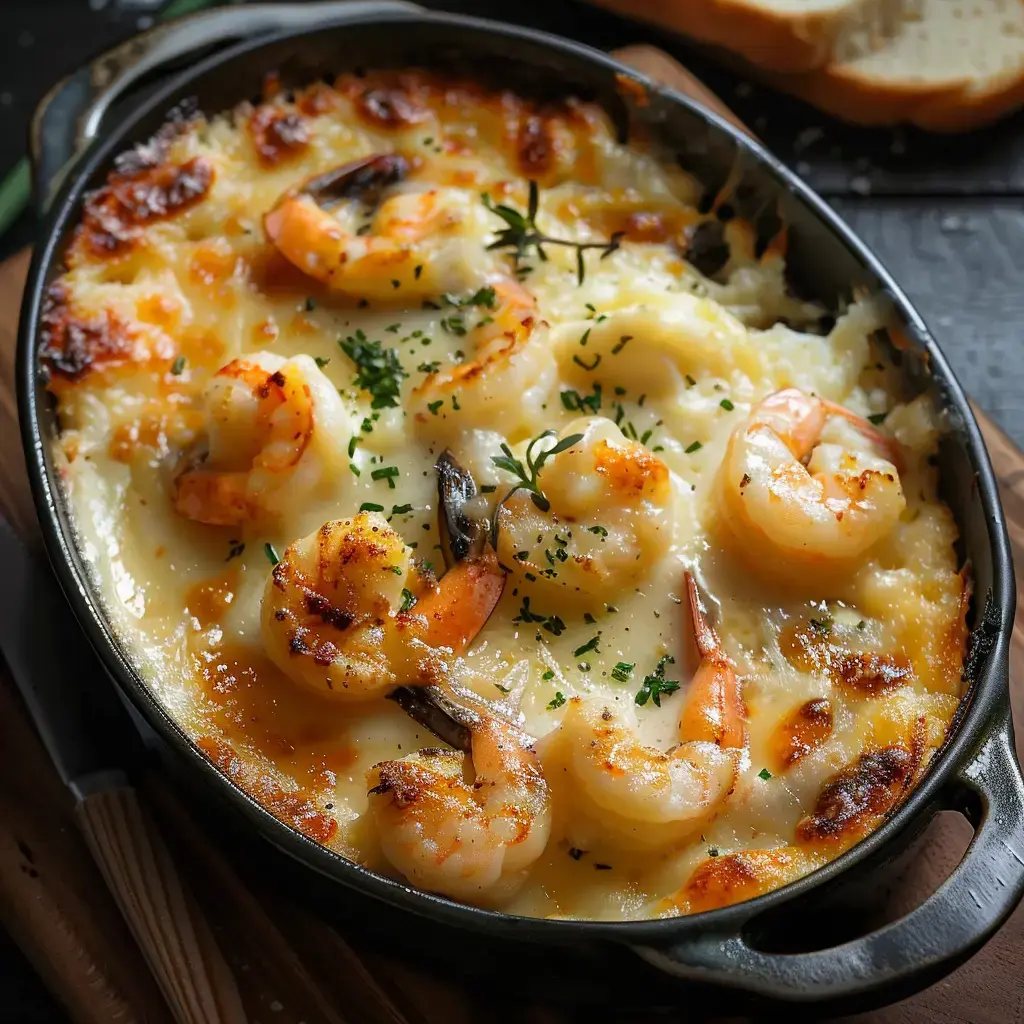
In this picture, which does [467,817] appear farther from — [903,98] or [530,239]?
[903,98]

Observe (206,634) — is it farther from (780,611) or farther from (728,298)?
(728,298)

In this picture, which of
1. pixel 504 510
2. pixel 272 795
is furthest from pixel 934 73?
pixel 272 795

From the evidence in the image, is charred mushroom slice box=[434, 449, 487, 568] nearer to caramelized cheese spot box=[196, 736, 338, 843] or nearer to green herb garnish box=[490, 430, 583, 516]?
green herb garnish box=[490, 430, 583, 516]

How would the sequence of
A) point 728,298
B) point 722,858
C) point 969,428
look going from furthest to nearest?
point 728,298
point 969,428
point 722,858

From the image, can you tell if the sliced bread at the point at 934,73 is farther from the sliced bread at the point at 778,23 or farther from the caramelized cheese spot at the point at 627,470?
the caramelized cheese spot at the point at 627,470

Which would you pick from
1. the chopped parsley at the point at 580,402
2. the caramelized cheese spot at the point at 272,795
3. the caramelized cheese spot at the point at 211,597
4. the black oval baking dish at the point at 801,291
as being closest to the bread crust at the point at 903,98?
the black oval baking dish at the point at 801,291

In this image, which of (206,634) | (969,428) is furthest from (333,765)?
(969,428)
